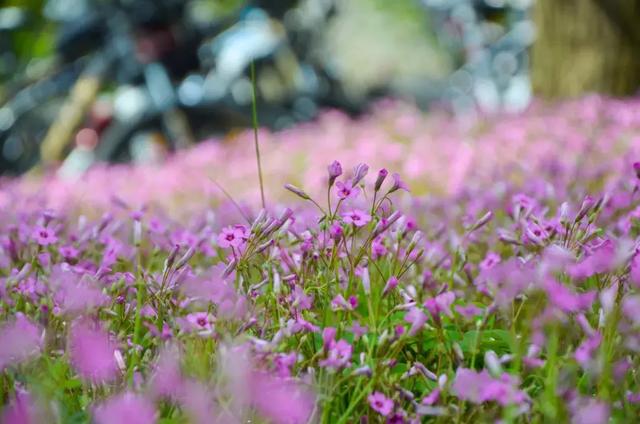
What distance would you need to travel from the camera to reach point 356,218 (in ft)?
6.13

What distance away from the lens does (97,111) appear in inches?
420

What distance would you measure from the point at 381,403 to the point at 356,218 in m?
0.45

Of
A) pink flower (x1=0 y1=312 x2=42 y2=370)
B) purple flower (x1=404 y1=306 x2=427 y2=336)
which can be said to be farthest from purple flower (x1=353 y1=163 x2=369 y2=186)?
pink flower (x1=0 y1=312 x2=42 y2=370)

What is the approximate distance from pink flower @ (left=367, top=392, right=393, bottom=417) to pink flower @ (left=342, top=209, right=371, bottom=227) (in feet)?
1.30

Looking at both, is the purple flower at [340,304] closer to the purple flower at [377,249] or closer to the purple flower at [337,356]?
the purple flower at [337,356]

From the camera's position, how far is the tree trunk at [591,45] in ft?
24.9

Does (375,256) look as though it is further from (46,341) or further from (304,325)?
(46,341)

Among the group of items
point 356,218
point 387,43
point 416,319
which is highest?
point 356,218

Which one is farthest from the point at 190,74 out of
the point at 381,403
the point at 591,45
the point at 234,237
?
the point at 381,403

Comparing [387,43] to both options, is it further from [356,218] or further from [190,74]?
[356,218]

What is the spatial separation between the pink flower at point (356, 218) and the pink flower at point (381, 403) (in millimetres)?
395

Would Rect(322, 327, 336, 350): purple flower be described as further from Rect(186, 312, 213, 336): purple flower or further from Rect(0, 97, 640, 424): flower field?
Rect(186, 312, 213, 336): purple flower

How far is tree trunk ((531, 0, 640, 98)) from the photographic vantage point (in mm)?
7602

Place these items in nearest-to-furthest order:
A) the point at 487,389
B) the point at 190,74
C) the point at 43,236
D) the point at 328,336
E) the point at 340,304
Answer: the point at 487,389 < the point at 328,336 < the point at 340,304 < the point at 43,236 < the point at 190,74
